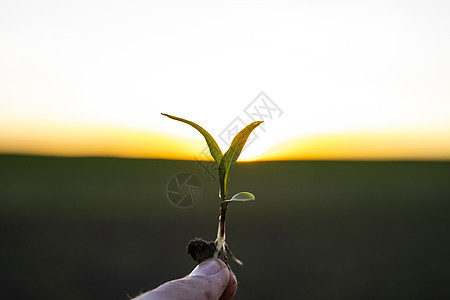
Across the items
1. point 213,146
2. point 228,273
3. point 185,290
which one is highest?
point 213,146

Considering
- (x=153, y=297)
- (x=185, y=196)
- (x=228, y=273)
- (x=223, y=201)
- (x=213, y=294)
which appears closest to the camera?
(x=153, y=297)

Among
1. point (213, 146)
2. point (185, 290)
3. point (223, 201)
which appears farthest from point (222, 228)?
point (185, 290)

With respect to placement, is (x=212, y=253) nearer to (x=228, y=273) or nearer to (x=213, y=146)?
(x=228, y=273)

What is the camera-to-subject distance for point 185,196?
154 centimetres

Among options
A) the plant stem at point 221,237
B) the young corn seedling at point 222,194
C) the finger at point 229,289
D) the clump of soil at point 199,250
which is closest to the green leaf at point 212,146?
the young corn seedling at point 222,194

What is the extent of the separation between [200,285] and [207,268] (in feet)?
0.47

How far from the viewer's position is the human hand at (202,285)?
79 cm

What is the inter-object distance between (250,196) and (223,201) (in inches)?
4.3

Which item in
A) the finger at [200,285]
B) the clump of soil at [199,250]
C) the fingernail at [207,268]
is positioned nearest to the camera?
the finger at [200,285]

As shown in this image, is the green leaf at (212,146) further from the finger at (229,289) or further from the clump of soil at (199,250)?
the finger at (229,289)

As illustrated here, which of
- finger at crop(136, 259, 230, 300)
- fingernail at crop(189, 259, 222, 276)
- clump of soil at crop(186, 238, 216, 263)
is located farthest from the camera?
clump of soil at crop(186, 238, 216, 263)

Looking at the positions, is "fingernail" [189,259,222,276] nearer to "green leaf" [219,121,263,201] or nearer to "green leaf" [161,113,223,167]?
"green leaf" [219,121,263,201]

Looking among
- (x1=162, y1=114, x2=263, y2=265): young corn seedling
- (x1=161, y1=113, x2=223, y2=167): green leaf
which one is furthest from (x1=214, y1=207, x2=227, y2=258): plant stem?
(x1=161, y1=113, x2=223, y2=167): green leaf

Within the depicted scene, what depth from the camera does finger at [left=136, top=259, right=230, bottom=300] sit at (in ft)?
2.57
